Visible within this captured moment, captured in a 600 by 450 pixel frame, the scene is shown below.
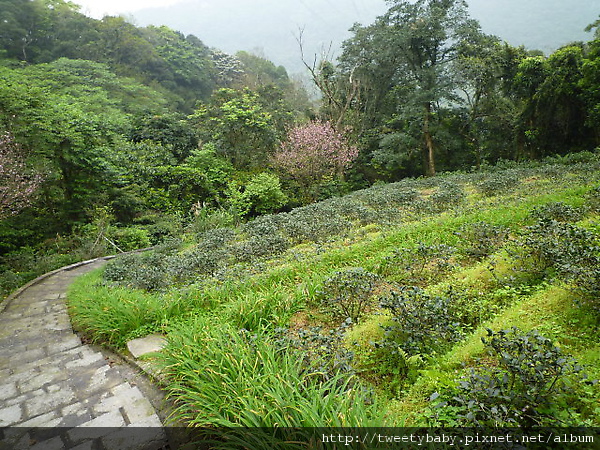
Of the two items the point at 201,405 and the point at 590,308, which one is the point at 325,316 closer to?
the point at 201,405

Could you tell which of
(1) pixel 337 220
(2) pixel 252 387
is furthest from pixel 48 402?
(1) pixel 337 220

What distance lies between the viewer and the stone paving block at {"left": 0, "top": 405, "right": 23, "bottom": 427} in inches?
96.1

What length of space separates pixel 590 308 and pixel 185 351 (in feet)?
10.4

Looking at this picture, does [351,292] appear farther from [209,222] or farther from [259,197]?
[259,197]

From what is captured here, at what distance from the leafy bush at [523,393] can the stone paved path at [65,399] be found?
6.56 feet

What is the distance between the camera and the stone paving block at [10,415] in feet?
8.01

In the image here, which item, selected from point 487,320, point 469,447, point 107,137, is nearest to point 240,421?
point 469,447

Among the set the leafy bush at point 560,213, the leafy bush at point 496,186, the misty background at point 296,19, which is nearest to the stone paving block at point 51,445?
the leafy bush at point 560,213

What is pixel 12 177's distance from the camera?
788 centimetres

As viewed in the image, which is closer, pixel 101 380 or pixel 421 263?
pixel 101 380

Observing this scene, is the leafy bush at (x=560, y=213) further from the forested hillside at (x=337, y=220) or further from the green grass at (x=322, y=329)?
the green grass at (x=322, y=329)

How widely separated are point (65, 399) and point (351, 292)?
2.71 m

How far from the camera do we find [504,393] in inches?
61.7

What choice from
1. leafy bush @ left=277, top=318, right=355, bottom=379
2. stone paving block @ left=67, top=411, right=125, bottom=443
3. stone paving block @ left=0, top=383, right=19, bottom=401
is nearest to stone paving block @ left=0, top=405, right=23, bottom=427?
stone paving block @ left=0, top=383, right=19, bottom=401
